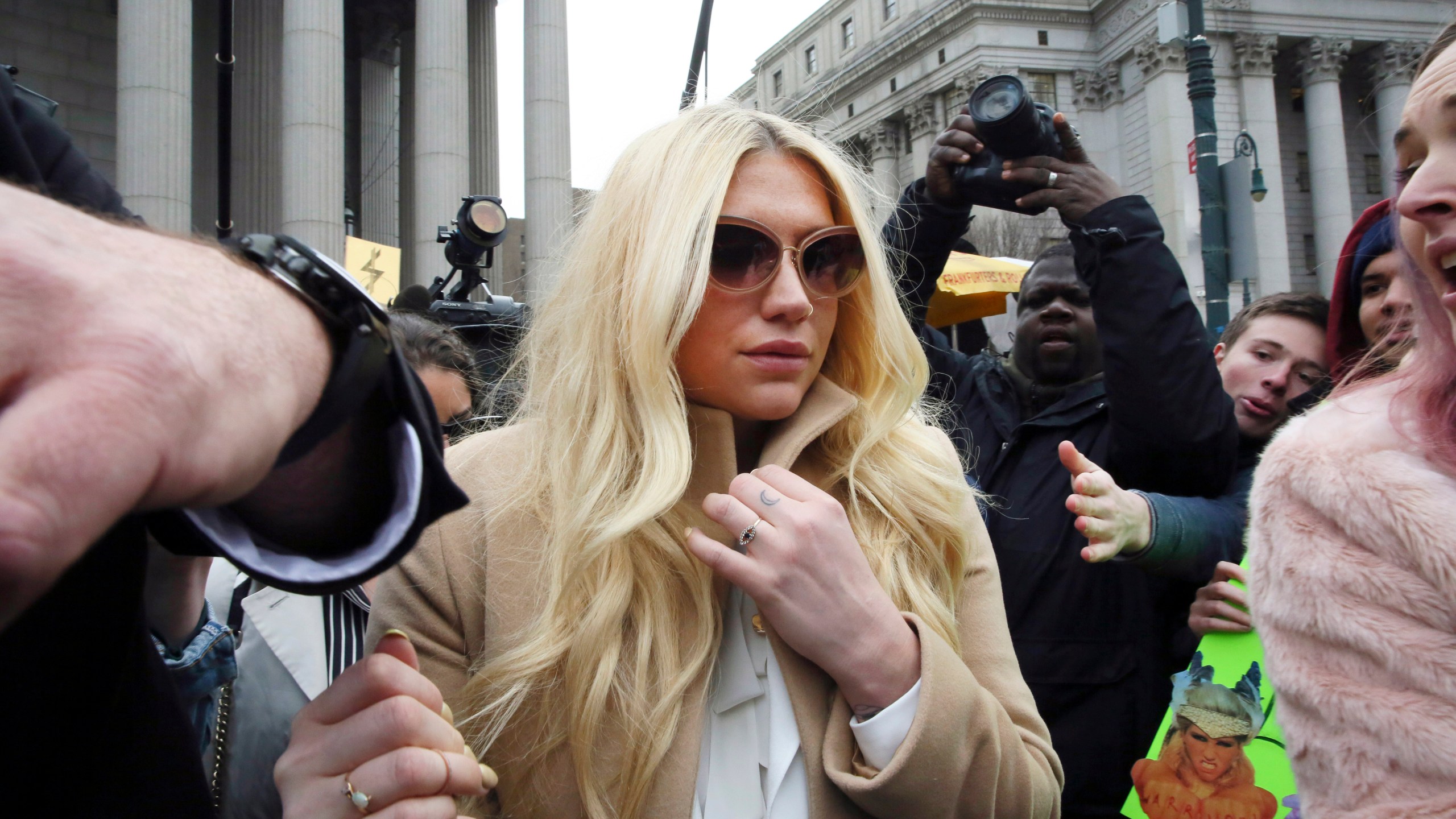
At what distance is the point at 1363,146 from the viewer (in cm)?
3916

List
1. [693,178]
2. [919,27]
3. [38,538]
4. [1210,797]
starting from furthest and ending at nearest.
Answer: [919,27], [1210,797], [693,178], [38,538]

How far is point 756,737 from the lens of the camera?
165 cm

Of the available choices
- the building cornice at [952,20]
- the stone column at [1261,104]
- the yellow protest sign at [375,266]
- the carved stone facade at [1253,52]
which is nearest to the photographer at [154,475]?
the yellow protest sign at [375,266]

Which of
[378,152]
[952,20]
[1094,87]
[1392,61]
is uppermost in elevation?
[952,20]

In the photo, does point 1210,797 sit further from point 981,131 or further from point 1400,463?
point 981,131

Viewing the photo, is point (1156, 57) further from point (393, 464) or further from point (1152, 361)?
point (393, 464)

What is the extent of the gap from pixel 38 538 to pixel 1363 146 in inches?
1936

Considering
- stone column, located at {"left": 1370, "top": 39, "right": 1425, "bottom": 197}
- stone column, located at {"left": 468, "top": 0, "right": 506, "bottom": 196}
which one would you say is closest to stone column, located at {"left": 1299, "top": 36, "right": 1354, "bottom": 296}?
stone column, located at {"left": 1370, "top": 39, "right": 1425, "bottom": 197}

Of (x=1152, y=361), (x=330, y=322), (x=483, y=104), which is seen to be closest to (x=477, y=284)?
(x=1152, y=361)

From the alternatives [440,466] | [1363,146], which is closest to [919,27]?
[1363,146]

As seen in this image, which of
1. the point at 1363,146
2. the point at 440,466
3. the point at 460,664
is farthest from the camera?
the point at 1363,146

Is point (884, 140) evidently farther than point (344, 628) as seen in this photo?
Yes

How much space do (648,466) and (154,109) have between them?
21203 mm

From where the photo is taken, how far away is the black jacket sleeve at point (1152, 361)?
282 cm
